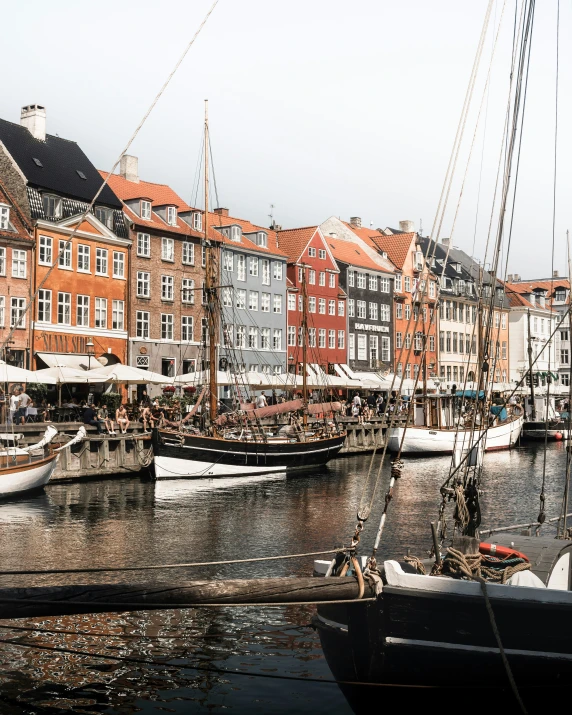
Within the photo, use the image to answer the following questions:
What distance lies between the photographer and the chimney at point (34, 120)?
2115 inches

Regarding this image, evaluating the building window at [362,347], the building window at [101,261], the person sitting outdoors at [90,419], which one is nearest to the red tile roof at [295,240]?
the building window at [362,347]

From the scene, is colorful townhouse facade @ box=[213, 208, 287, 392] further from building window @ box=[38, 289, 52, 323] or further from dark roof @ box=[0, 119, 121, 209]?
building window @ box=[38, 289, 52, 323]

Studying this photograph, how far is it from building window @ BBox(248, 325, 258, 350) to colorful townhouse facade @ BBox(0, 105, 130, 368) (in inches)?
510

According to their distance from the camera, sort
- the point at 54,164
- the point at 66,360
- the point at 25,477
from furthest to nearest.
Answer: the point at 54,164 < the point at 66,360 < the point at 25,477

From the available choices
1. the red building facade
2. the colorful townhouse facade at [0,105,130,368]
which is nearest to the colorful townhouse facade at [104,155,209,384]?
the colorful townhouse facade at [0,105,130,368]

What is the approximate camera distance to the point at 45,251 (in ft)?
160

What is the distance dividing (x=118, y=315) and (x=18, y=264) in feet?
26.5

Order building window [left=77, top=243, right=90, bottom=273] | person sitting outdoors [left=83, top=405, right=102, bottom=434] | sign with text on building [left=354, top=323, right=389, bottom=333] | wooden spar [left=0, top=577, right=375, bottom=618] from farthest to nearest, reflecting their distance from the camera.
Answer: sign with text on building [left=354, top=323, right=389, bottom=333] < building window [left=77, top=243, right=90, bottom=273] < person sitting outdoors [left=83, top=405, right=102, bottom=434] < wooden spar [left=0, top=577, right=375, bottom=618]

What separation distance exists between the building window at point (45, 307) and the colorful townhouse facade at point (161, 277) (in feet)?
21.1

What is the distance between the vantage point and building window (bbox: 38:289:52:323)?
48491 millimetres

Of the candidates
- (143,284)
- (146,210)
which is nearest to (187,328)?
(143,284)

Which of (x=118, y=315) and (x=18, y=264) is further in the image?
(x=118, y=315)

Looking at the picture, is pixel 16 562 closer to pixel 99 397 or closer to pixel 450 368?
pixel 99 397

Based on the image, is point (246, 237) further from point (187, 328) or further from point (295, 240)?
point (187, 328)
